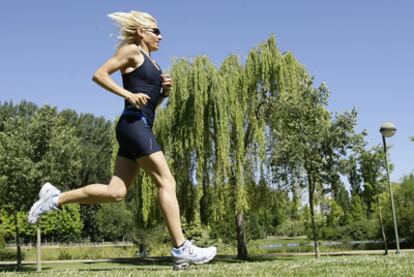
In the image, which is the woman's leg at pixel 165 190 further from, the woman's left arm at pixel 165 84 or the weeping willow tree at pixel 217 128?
the weeping willow tree at pixel 217 128

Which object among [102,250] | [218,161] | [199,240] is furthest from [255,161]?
[102,250]

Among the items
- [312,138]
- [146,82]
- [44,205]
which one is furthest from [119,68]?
[312,138]

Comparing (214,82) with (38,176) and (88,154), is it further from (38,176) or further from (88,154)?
(88,154)

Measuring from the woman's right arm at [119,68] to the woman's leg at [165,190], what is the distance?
1.73 ft

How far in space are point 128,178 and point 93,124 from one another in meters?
63.1

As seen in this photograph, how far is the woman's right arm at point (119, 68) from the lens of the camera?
4348 mm

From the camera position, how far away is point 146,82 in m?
4.59

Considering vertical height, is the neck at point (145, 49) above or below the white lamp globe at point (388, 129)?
below

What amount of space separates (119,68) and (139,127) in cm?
60

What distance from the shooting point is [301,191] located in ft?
72.6

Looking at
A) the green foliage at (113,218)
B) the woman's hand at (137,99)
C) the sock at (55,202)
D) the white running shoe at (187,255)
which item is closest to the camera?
the woman's hand at (137,99)

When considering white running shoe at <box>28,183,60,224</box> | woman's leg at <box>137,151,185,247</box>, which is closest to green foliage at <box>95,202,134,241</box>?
white running shoe at <box>28,183,60,224</box>

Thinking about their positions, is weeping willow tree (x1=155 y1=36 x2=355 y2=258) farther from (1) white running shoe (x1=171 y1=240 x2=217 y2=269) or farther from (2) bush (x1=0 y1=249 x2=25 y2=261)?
(2) bush (x1=0 y1=249 x2=25 y2=261)

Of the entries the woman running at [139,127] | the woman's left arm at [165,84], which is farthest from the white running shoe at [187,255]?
the woman's left arm at [165,84]
